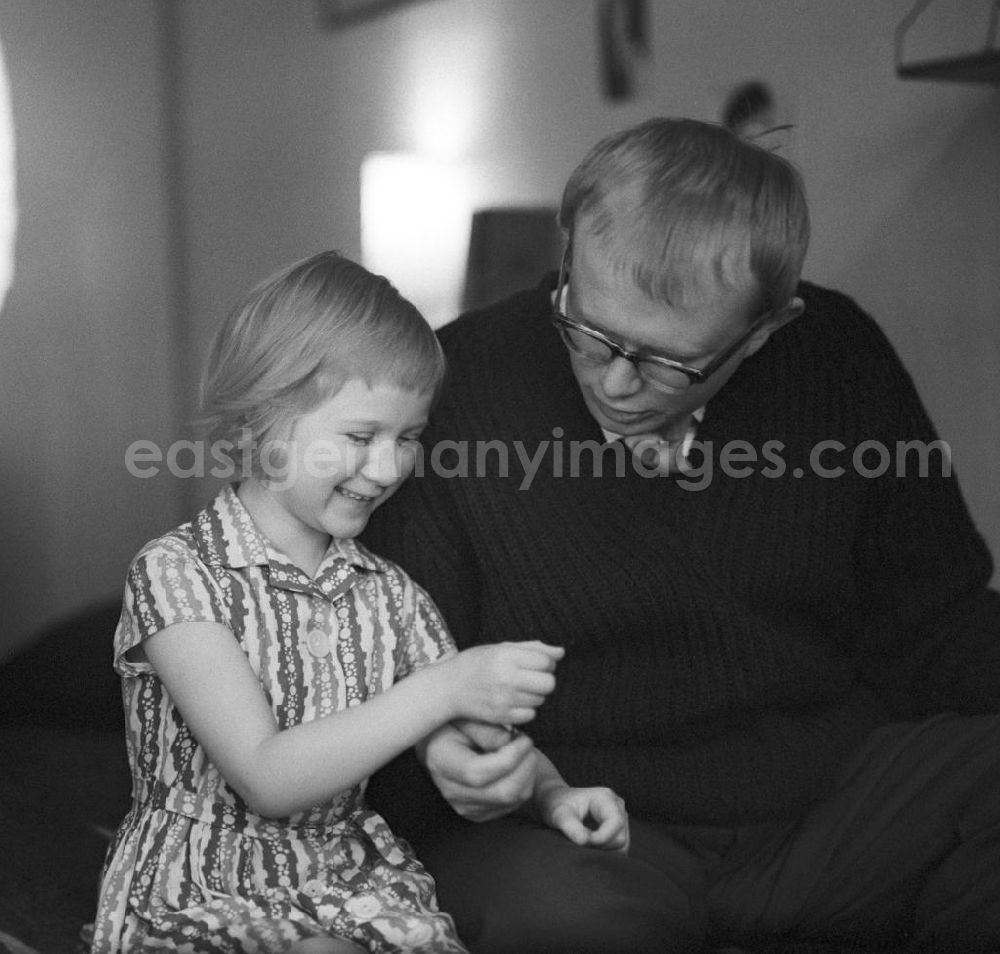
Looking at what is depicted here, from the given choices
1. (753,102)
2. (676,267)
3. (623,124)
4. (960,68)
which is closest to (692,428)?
(676,267)

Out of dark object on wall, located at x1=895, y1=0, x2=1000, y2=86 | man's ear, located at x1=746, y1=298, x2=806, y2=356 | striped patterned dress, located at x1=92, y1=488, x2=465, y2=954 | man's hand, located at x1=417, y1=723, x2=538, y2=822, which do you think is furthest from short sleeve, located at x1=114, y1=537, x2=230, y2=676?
dark object on wall, located at x1=895, y1=0, x2=1000, y2=86

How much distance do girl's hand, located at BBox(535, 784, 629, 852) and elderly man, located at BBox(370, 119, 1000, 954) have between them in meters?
0.03

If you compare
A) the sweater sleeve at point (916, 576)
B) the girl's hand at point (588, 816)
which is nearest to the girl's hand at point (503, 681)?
the girl's hand at point (588, 816)

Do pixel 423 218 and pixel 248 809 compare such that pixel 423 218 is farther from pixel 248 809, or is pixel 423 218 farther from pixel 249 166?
pixel 248 809

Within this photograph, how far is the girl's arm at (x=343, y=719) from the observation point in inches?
41.6

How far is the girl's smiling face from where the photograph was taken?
117 centimetres

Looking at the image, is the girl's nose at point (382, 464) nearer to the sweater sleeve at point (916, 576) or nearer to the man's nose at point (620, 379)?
the man's nose at point (620, 379)

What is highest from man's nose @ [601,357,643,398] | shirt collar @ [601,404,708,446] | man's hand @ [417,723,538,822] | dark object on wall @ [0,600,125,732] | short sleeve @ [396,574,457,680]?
man's nose @ [601,357,643,398]

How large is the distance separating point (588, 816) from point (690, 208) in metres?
0.60

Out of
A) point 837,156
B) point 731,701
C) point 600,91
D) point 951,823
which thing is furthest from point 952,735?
point 600,91

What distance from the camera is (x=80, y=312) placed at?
4141mm

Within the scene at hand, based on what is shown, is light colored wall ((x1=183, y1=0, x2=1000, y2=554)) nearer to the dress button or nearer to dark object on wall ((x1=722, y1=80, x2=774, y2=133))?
dark object on wall ((x1=722, y1=80, x2=774, y2=133))

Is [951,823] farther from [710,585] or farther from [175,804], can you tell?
[175,804]

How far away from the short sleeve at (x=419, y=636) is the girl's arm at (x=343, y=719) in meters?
0.19
